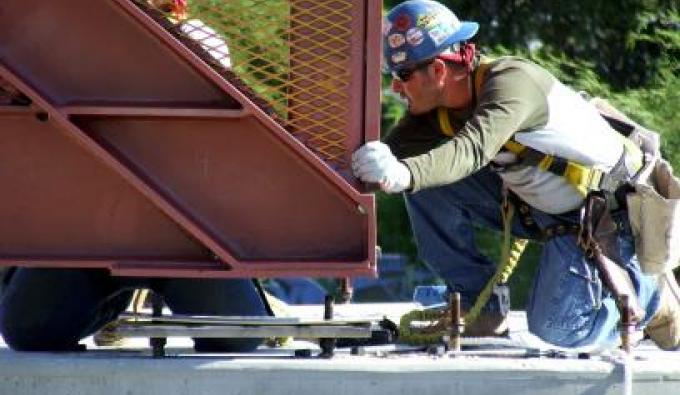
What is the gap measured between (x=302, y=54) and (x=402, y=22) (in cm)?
65

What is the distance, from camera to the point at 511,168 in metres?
5.91

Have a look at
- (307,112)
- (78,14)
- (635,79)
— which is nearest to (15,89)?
(78,14)

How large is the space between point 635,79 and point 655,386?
5.26m

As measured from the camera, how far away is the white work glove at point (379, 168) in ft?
16.8

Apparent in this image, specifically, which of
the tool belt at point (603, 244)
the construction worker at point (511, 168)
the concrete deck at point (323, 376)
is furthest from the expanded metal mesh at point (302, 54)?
the tool belt at point (603, 244)

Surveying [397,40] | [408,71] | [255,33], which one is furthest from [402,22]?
[255,33]

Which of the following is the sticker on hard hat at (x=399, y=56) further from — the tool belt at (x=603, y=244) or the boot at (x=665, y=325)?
the boot at (x=665, y=325)

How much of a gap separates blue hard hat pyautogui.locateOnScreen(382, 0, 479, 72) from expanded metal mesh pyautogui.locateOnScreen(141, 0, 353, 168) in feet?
1.87

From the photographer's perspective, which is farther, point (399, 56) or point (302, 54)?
point (399, 56)

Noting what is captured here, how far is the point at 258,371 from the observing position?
5.23 m

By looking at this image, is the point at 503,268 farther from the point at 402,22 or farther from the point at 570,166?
the point at 402,22

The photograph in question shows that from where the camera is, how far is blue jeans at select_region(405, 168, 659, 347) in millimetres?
5906

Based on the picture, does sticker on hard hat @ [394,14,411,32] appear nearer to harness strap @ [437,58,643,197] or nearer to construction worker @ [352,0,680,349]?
construction worker @ [352,0,680,349]

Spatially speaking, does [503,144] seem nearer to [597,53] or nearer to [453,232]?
[453,232]
